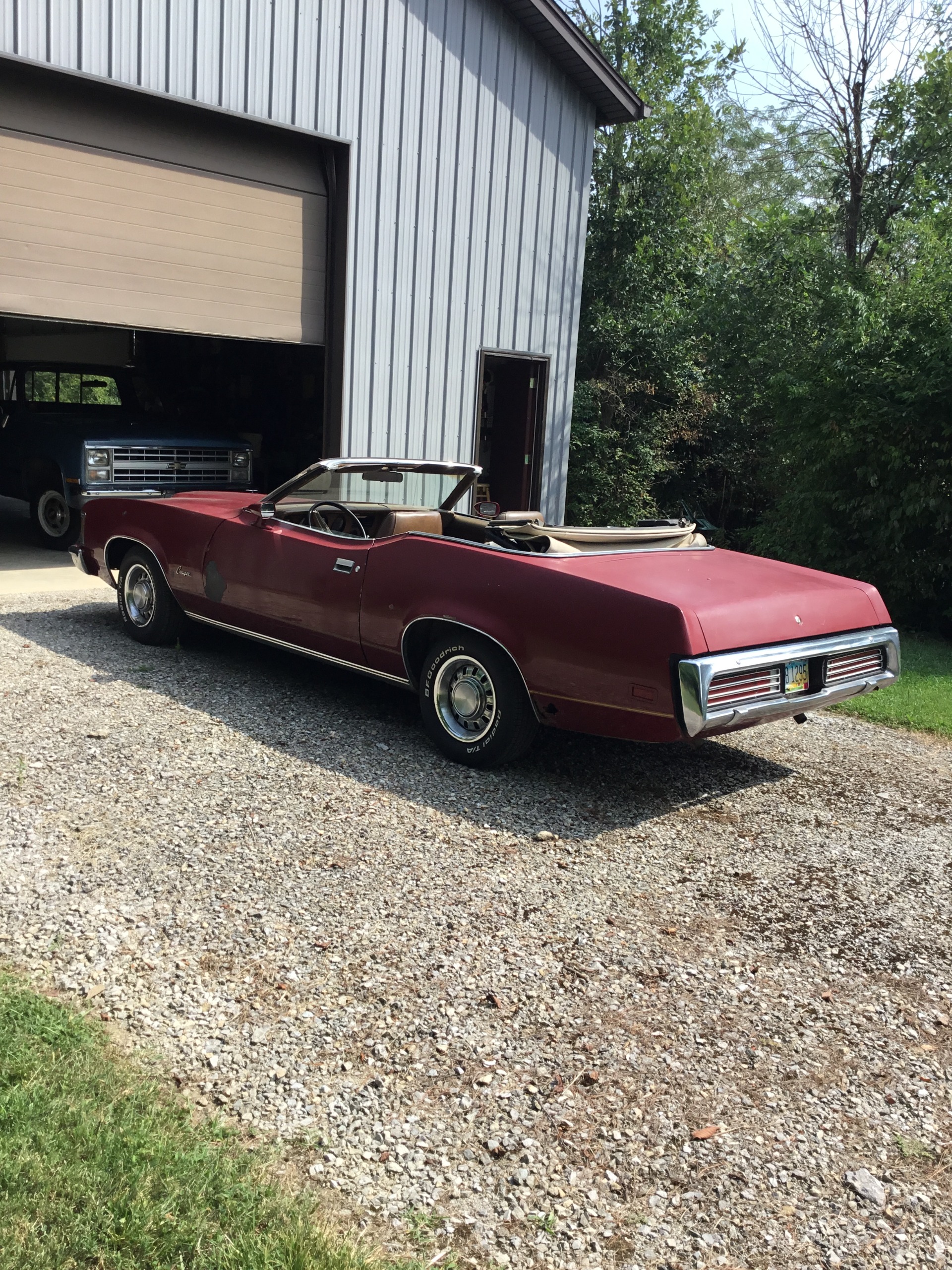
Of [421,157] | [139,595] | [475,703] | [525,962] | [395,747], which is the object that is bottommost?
[525,962]

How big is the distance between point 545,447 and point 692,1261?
36.4ft

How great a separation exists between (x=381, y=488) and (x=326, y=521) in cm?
41

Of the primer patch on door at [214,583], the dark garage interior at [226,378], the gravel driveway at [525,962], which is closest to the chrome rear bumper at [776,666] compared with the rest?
the gravel driveway at [525,962]

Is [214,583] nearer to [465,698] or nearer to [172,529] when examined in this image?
[172,529]

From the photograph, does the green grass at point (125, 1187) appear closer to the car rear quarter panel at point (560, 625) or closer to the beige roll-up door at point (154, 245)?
the car rear quarter panel at point (560, 625)

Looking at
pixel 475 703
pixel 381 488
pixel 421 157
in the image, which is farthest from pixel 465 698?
pixel 421 157

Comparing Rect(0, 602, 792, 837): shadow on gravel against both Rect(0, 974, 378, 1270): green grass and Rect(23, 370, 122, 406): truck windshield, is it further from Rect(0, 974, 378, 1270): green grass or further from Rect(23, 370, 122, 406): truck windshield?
Rect(23, 370, 122, 406): truck windshield

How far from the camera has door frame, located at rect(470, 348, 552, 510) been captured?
39.5ft

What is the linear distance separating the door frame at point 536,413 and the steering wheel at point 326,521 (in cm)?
591

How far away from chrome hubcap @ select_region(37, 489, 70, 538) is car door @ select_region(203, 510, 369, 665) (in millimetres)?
5442

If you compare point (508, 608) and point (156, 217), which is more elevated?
point (156, 217)

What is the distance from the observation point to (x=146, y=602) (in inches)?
290

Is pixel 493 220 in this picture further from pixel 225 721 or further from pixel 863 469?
pixel 225 721

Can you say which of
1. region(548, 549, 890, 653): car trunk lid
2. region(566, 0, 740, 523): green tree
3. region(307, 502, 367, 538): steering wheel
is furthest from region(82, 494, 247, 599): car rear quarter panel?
region(566, 0, 740, 523): green tree
